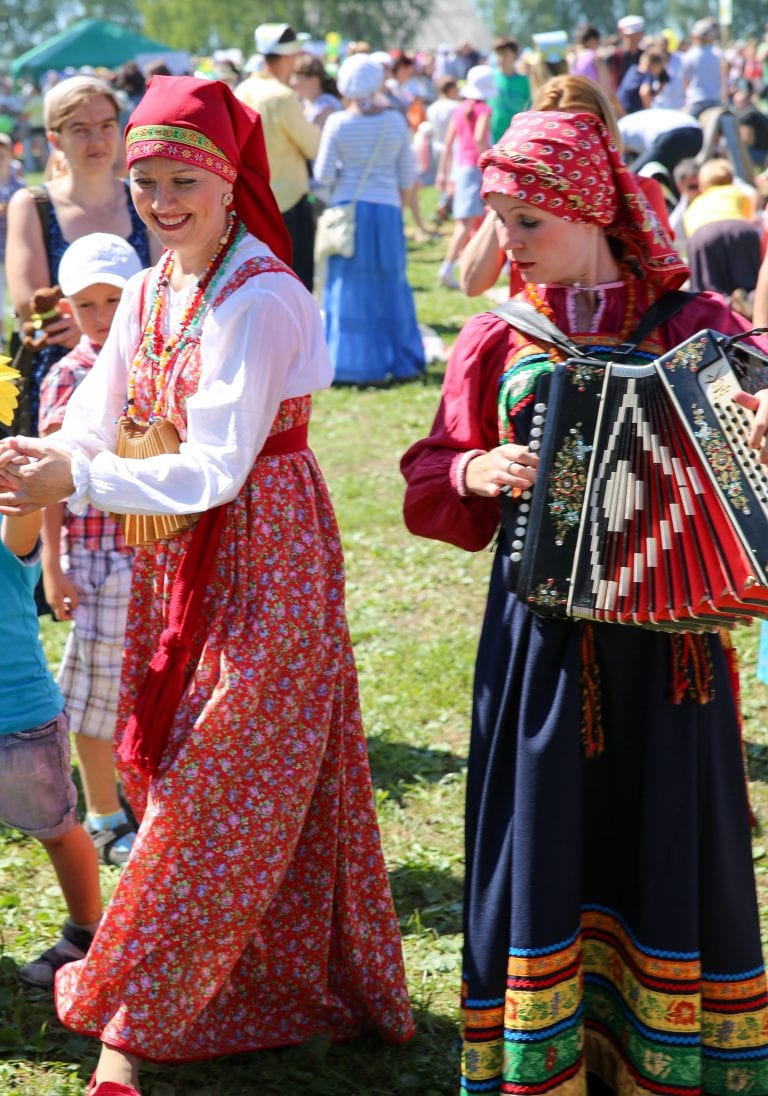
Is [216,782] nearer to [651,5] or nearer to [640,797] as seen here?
[640,797]

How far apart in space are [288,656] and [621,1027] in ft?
3.34

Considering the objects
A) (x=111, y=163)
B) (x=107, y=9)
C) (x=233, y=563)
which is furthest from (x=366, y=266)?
(x=107, y=9)

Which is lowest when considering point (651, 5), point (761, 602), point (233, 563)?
point (233, 563)

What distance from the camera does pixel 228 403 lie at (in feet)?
8.88

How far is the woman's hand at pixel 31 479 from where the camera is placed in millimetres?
2705

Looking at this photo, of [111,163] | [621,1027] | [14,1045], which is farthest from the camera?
[111,163]

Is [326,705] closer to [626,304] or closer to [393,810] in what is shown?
[626,304]

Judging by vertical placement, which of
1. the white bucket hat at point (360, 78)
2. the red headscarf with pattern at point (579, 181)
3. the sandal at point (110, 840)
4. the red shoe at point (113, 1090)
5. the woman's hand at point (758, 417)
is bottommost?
the sandal at point (110, 840)

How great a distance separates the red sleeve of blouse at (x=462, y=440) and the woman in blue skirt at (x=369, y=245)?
276 inches

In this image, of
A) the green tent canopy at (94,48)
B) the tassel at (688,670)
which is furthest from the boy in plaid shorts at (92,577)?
the green tent canopy at (94,48)

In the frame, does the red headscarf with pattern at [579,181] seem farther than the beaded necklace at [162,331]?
No

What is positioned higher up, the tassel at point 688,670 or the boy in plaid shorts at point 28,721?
the tassel at point 688,670

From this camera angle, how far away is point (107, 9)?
283 feet

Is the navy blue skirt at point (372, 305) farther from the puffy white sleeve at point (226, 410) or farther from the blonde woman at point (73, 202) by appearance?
Result: the puffy white sleeve at point (226, 410)
